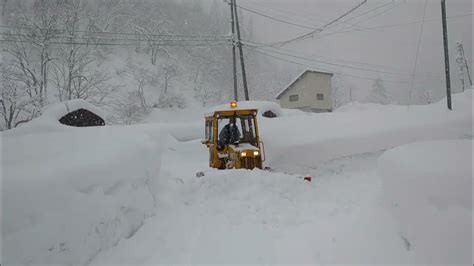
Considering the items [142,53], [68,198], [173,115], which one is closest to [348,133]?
[68,198]

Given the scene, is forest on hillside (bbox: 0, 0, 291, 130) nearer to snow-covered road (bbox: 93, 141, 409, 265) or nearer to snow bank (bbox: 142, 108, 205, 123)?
snow bank (bbox: 142, 108, 205, 123)

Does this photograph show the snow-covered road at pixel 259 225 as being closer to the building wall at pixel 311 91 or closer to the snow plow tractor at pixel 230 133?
the snow plow tractor at pixel 230 133

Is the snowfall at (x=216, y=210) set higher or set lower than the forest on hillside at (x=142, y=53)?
lower

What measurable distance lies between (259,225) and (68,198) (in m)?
2.97

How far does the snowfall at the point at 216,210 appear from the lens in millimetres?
2797

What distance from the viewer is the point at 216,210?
6035mm

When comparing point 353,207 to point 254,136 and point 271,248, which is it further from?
point 254,136

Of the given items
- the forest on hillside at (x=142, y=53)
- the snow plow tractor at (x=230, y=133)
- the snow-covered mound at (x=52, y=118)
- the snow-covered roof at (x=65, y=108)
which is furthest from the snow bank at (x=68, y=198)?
the forest on hillside at (x=142, y=53)

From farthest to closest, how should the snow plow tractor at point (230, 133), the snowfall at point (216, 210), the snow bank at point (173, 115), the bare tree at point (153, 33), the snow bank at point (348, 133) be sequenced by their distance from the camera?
the bare tree at point (153, 33) < the snow bank at point (173, 115) < the snow bank at point (348, 133) < the snow plow tractor at point (230, 133) < the snowfall at point (216, 210)

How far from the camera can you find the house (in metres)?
38.7

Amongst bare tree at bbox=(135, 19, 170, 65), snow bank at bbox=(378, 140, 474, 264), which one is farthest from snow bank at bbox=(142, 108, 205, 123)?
snow bank at bbox=(378, 140, 474, 264)

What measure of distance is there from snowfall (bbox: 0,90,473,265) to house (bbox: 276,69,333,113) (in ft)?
101

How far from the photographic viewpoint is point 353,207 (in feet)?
20.0

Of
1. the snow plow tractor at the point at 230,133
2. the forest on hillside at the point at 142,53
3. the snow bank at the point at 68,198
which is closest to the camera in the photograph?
the snow bank at the point at 68,198
